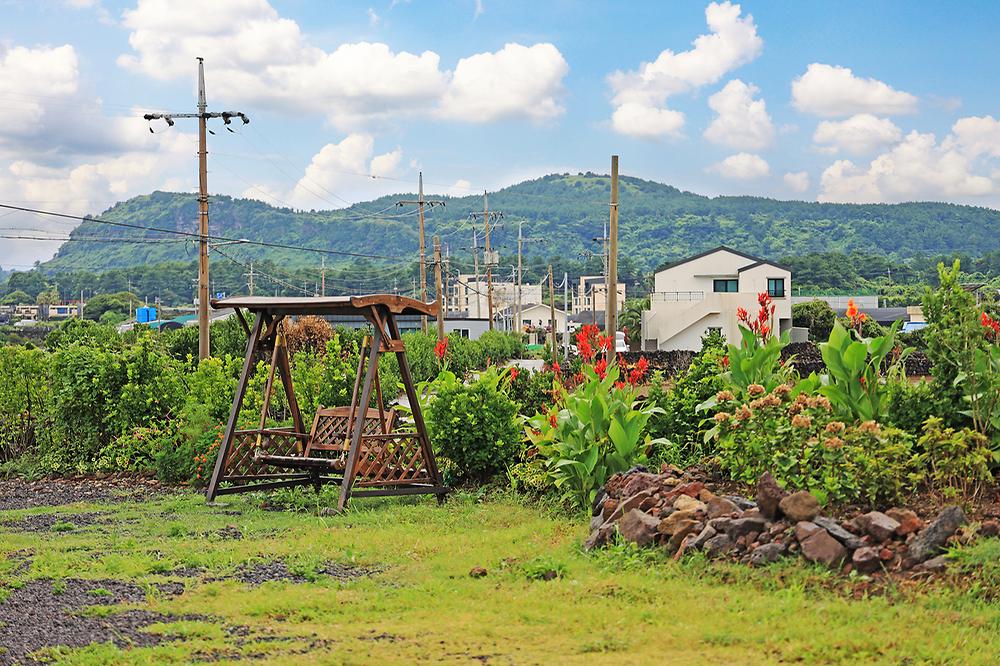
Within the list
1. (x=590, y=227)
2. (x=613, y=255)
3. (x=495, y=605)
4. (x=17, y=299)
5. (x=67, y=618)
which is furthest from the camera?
(x=590, y=227)

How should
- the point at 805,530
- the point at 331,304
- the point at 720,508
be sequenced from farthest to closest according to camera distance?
the point at 331,304 → the point at 720,508 → the point at 805,530

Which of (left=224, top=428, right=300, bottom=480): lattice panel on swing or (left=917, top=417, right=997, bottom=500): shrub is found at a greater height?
(left=917, top=417, right=997, bottom=500): shrub

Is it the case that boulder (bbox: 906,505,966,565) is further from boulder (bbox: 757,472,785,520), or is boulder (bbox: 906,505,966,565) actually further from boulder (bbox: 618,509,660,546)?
boulder (bbox: 618,509,660,546)

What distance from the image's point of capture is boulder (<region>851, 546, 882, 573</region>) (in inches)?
259

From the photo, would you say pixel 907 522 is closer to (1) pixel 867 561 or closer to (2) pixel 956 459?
(1) pixel 867 561

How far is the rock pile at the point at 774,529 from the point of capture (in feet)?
21.7

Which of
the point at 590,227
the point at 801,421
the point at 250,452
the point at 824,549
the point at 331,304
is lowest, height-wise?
the point at 250,452

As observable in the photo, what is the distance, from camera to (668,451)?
10469mm

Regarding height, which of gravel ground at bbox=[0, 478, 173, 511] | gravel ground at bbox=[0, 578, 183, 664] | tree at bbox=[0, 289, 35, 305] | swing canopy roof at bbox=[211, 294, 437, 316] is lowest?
gravel ground at bbox=[0, 478, 173, 511]

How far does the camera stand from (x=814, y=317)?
64.3 meters

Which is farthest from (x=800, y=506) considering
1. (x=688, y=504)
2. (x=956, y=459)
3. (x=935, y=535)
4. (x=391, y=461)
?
(x=391, y=461)

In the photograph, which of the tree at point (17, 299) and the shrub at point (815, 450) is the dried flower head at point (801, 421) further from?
the tree at point (17, 299)

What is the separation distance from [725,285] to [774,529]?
203ft

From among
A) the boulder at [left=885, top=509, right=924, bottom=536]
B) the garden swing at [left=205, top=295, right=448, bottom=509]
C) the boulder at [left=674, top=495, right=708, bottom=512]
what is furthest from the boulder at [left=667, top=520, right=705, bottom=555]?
the garden swing at [left=205, top=295, right=448, bottom=509]
